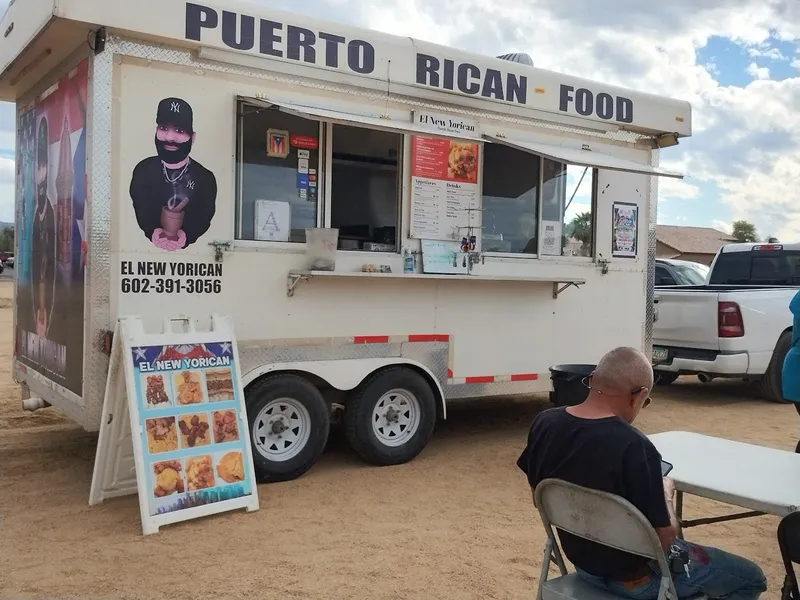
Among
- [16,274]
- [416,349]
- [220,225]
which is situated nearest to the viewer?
[220,225]

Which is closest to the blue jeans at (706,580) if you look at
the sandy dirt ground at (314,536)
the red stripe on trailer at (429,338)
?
the sandy dirt ground at (314,536)

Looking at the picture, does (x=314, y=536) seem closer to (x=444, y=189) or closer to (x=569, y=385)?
(x=569, y=385)

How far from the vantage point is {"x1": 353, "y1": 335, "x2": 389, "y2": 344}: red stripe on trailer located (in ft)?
18.2

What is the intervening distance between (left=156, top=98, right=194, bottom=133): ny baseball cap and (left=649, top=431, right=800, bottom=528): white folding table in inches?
134

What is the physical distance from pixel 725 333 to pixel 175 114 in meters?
6.41

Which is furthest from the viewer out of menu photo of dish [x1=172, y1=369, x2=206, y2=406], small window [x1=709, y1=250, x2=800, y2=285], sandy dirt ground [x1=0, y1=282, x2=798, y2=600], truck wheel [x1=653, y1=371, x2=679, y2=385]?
small window [x1=709, y1=250, x2=800, y2=285]

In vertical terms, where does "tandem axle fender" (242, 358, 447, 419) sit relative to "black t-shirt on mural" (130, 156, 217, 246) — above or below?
below

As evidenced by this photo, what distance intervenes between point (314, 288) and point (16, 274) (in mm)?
2856

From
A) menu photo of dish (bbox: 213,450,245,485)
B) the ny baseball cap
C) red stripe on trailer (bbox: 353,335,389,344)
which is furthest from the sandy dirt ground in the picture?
the ny baseball cap

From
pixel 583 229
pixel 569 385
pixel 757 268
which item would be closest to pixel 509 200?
pixel 583 229

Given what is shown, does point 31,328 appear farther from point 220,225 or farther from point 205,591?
point 205,591

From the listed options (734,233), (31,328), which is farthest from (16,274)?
(734,233)

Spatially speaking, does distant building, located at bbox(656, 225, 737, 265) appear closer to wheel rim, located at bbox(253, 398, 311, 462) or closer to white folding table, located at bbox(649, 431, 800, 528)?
wheel rim, located at bbox(253, 398, 311, 462)

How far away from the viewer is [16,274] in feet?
21.2
